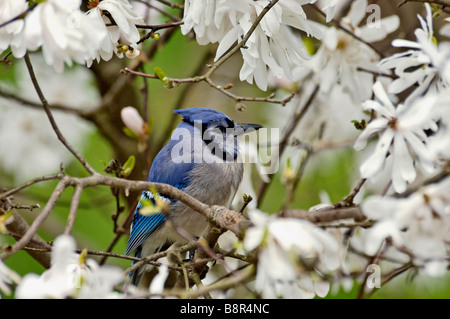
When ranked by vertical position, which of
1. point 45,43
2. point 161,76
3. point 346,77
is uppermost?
point 346,77

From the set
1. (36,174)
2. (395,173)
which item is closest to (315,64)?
(395,173)

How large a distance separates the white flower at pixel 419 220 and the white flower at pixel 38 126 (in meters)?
2.32

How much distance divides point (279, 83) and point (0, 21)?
4.77 ft

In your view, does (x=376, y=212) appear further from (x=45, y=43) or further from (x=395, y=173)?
(x=45, y=43)

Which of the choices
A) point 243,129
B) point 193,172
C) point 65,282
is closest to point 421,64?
point 65,282

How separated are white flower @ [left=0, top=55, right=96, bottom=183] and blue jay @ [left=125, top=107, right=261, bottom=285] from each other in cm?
76

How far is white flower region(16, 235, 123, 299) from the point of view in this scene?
1020mm

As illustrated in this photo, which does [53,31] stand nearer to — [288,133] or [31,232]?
[31,232]

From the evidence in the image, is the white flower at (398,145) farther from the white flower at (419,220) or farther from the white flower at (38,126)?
the white flower at (38,126)

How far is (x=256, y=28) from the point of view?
63.3 inches

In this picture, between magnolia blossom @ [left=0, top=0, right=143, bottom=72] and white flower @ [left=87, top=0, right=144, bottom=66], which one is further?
white flower @ [left=87, top=0, right=144, bottom=66]

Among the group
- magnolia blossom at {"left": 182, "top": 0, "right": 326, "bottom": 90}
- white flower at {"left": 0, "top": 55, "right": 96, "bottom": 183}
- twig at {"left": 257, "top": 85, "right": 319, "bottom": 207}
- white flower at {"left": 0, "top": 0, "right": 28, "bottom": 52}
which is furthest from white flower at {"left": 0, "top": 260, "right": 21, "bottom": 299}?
white flower at {"left": 0, "top": 55, "right": 96, "bottom": 183}

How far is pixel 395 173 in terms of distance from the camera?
1.27 metres

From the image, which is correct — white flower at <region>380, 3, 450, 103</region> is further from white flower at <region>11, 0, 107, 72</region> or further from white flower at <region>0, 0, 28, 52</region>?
white flower at <region>0, 0, 28, 52</region>
